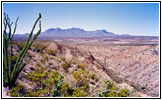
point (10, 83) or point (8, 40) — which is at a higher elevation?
point (8, 40)

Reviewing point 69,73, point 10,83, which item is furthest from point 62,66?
point 10,83

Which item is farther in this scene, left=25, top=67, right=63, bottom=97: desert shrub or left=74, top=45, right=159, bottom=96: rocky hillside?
left=74, top=45, right=159, bottom=96: rocky hillside

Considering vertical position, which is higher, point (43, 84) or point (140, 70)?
point (43, 84)

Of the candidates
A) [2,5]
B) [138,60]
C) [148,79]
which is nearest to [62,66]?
[2,5]

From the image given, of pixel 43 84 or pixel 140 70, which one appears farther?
pixel 140 70

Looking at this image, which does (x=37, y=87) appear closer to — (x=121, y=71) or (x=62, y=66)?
(x=62, y=66)

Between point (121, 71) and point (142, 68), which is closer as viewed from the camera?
point (142, 68)

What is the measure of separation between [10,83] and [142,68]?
1614 cm

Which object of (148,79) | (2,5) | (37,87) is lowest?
(148,79)

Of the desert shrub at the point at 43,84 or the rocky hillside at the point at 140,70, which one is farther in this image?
the rocky hillside at the point at 140,70

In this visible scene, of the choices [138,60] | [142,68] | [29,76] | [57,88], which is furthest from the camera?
[138,60]

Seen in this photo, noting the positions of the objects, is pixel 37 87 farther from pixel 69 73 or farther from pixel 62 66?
pixel 62 66

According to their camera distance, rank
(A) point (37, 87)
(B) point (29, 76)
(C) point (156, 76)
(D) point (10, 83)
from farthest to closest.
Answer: (C) point (156, 76) < (B) point (29, 76) < (A) point (37, 87) < (D) point (10, 83)

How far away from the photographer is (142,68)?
1988 centimetres
